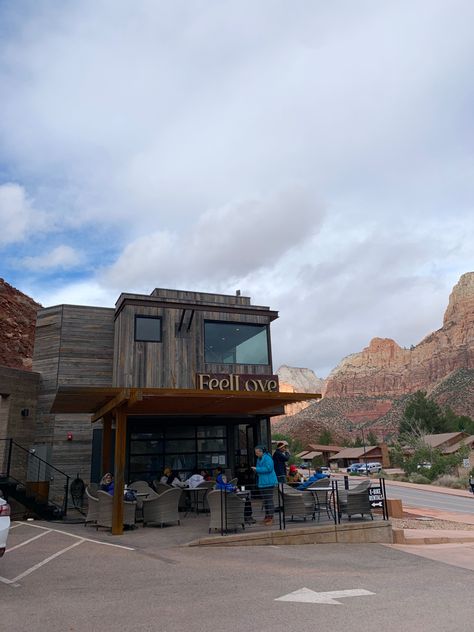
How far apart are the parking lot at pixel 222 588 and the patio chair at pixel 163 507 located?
124 cm

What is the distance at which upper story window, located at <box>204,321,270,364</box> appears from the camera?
58.0ft

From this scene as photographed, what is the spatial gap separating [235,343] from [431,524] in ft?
27.5

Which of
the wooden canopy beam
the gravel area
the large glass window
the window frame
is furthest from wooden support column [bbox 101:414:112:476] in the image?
the gravel area

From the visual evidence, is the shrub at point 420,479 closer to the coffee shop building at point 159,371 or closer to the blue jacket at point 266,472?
the coffee shop building at point 159,371

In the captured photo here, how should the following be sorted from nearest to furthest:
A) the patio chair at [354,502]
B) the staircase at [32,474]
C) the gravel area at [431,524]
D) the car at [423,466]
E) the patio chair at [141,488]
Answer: the patio chair at [354,502], the patio chair at [141,488], the gravel area at [431,524], the staircase at [32,474], the car at [423,466]

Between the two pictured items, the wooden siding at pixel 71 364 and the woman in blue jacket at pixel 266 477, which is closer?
the woman in blue jacket at pixel 266 477

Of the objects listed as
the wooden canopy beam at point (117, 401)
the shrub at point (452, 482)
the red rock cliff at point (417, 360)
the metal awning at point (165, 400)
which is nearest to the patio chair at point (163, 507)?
the metal awning at point (165, 400)

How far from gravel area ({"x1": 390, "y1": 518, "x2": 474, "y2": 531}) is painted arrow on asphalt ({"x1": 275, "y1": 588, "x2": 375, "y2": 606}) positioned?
27.8 feet

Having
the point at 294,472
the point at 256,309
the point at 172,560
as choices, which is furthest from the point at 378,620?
the point at 256,309

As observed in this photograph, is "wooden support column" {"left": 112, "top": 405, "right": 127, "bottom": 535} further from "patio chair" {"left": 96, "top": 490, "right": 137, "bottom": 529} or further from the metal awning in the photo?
the metal awning

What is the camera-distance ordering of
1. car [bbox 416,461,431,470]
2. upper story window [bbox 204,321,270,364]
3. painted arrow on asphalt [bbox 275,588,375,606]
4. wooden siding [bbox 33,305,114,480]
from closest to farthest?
painted arrow on asphalt [bbox 275,588,375,606]
wooden siding [bbox 33,305,114,480]
upper story window [bbox 204,321,270,364]
car [bbox 416,461,431,470]

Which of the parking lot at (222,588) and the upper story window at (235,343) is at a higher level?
the upper story window at (235,343)

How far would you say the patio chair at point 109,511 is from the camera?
10500 mm

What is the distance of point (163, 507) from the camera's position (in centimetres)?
1073
